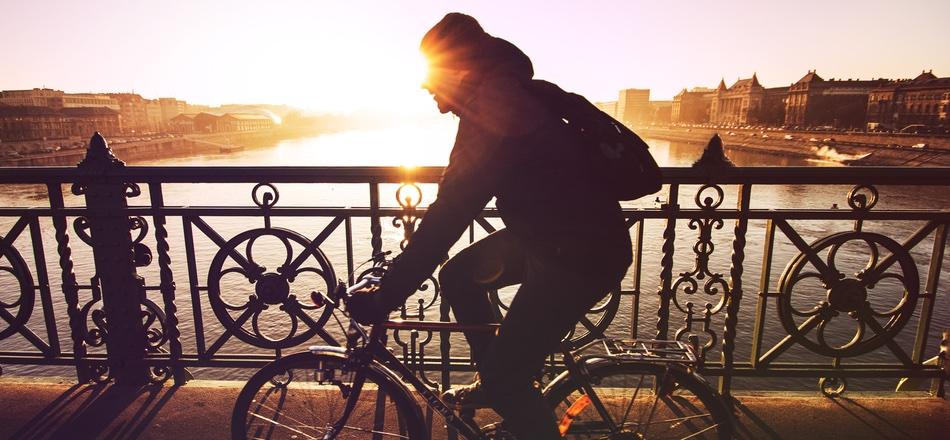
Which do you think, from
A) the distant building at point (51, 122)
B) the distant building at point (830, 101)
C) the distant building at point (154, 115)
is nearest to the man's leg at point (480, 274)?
the distant building at point (51, 122)

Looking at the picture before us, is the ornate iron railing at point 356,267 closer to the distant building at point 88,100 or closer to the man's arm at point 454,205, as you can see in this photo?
the man's arm at point 454,205

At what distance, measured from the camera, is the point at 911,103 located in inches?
3078

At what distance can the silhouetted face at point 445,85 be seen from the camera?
165 cm

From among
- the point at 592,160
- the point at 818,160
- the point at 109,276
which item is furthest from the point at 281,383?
the point at 818,160

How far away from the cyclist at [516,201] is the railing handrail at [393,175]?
1081mm

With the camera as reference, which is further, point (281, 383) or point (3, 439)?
point (3, 439)

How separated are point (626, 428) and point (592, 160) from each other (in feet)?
4.26

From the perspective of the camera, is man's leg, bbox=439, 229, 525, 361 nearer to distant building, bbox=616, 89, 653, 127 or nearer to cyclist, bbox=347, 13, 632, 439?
cyclist, bbox=347, 13, 632, 439

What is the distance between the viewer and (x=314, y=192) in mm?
34062

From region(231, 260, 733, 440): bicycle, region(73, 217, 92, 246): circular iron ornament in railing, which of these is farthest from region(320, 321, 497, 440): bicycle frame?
region(73, 217, 92, 246): circular iron ornament in railing

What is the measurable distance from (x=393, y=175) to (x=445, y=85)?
1.22 meters

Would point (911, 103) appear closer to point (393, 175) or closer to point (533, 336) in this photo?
point (393, 175)

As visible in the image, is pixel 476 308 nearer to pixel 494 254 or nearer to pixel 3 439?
pixel 494 254

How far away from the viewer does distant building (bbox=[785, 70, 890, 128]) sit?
89750 mm
